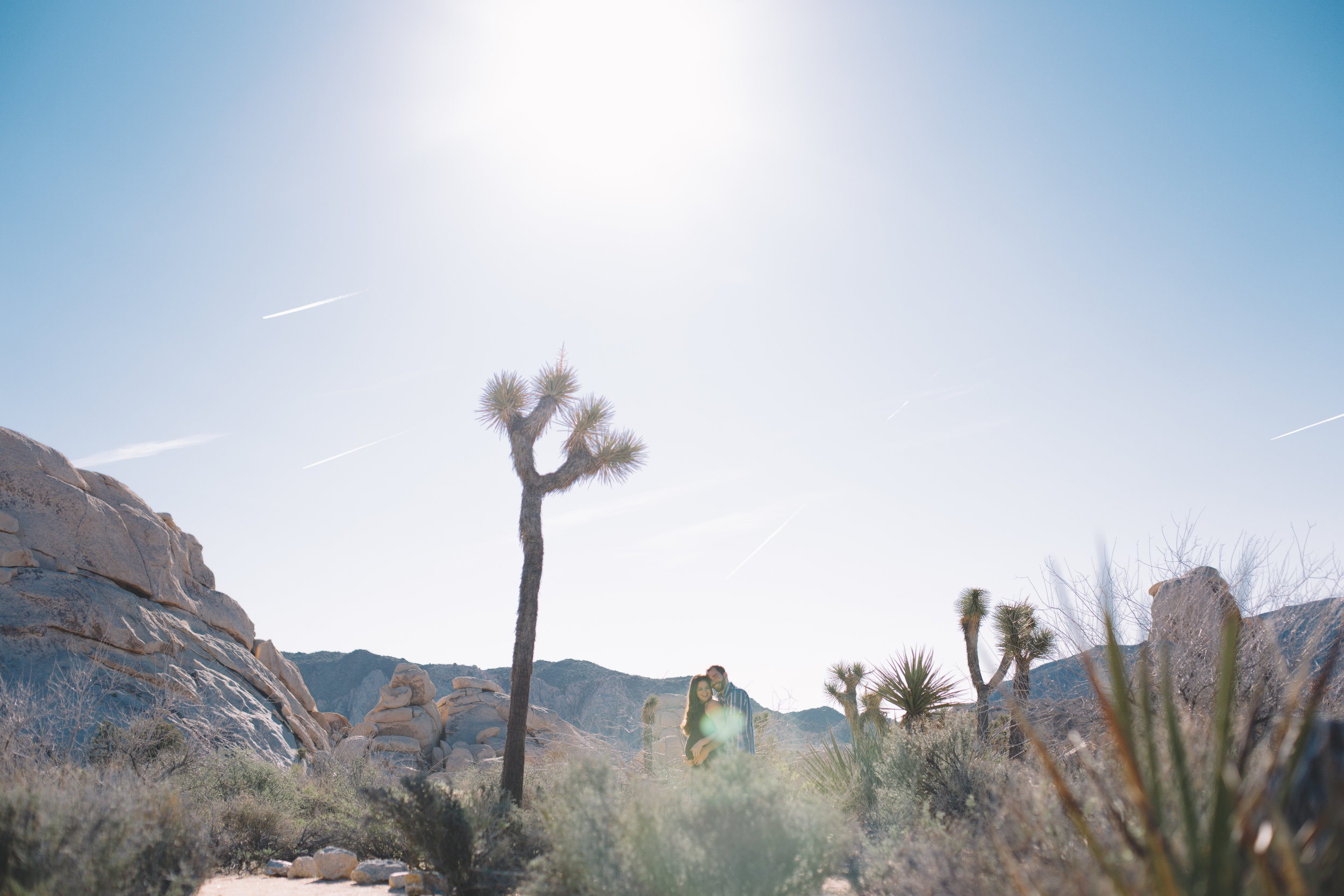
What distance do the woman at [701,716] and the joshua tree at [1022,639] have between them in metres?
11.7

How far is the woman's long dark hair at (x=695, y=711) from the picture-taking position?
812 cm

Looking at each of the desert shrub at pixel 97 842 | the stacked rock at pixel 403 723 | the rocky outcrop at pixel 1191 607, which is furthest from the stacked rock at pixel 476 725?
the desert shrub at pixel 97 842

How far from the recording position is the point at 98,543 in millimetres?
20016

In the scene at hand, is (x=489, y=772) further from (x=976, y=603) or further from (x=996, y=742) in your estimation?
(x=976, y=603)

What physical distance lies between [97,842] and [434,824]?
232 centimetres

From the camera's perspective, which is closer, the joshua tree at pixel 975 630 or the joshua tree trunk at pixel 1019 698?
the joshua tree trunk at pixel 1019 698

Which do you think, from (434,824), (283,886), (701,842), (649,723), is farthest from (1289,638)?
(283,886)

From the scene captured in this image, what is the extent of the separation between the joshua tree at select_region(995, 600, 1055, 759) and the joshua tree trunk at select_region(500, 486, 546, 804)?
12.3m

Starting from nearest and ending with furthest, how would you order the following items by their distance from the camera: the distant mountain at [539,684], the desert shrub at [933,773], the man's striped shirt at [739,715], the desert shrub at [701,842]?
the desert shrub at [701,842]
the desert shrub at [933,773]
the man's striped shirt at [739,715]
the distant mountain at [539,684]

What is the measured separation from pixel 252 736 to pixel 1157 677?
2098 cm

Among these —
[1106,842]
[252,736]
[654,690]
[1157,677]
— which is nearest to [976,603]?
[1157,677]

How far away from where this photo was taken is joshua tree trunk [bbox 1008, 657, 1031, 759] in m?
11.6

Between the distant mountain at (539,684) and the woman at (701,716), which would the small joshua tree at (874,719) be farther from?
the distant mountain at (539,684)

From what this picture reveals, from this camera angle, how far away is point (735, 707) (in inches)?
339
